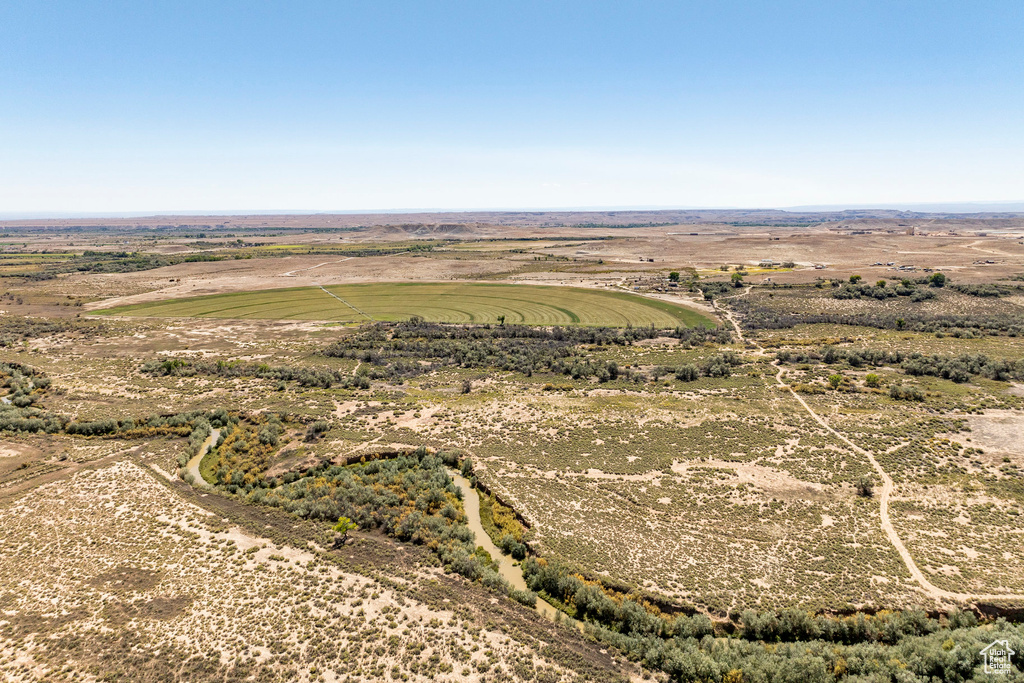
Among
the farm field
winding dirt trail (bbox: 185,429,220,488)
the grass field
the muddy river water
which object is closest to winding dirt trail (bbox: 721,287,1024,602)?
the farm field

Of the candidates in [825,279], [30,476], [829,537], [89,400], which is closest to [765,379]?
[829,537]

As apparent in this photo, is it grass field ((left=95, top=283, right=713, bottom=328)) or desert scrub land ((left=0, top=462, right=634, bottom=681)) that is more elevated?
grass field ((left=95, top=283, right=713, bottom=328))

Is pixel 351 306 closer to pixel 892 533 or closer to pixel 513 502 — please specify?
pixel 513 502

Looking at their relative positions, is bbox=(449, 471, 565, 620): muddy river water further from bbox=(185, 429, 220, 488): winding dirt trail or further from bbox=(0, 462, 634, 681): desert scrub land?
bbox=(185, 429, 220, 488): winding dirt trail

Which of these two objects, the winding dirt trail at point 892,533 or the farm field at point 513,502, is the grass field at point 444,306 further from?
the winding dirt trail at point 892,533

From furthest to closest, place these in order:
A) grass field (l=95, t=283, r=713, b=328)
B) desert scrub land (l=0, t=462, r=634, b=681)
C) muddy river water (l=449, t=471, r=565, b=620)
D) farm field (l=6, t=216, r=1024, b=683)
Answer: grass field (l=95, t=283, r=713, b=328) → muddy river water (l=449, t=471, r=565, b=620) → farm field (l=6, t=216, r=1024, b=683) → desert scrub land (l=0, t=462, r=634, b=681)

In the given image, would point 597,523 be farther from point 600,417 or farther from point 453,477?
point 600,417

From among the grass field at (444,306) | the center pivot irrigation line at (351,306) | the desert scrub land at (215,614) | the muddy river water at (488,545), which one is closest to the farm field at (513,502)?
the desert scrub land at (215,614)

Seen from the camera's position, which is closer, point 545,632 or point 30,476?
point 545,632
